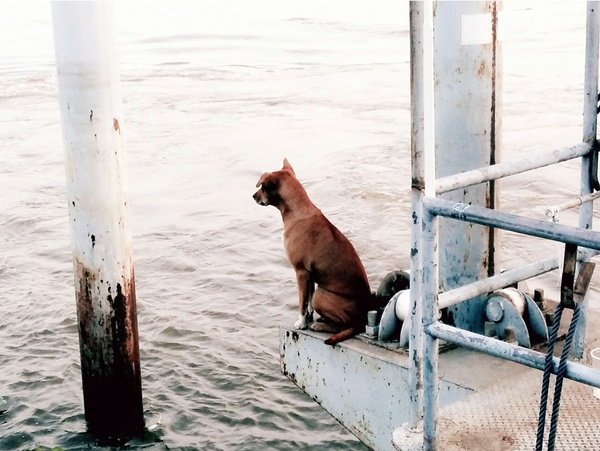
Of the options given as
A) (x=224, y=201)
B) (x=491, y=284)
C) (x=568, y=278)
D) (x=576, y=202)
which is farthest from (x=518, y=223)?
(x=224, y=201)

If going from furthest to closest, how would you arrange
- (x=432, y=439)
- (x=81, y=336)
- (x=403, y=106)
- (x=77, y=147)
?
(x=403, y=106)
(x=81, y=336)
(x=77, y=147)
(x=432, y=439)

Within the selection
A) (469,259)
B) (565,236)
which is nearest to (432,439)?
(565,236)

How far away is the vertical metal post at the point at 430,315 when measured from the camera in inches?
109

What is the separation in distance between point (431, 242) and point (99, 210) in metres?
2.69

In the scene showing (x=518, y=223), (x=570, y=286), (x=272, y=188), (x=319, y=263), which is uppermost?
(x=518, y=223)

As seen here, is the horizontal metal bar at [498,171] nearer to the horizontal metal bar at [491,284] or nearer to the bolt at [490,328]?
the horizontal metal bar at [491,284]

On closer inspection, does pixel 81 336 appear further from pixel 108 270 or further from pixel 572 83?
pixel 572 83

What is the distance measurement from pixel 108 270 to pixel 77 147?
28.9 inches

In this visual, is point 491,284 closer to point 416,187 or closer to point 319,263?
point 416,187

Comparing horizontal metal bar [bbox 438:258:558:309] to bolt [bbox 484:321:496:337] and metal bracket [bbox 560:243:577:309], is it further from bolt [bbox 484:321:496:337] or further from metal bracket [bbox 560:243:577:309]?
bolt [bbox 484:321:496:337]

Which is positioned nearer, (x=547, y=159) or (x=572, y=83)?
(x=547, y=159)

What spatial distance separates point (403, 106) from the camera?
51.6 ft

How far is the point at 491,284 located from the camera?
10.6 ft

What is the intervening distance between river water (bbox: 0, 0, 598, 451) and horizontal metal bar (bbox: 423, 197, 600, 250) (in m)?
3.22
